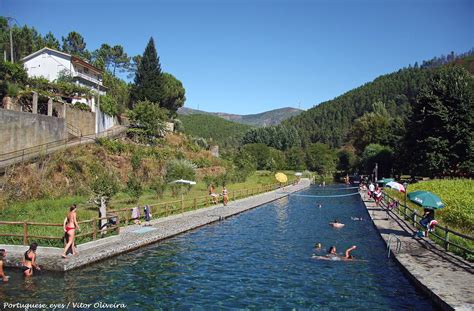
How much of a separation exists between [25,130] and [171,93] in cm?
4151

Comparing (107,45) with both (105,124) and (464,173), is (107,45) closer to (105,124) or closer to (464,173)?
(105,124)

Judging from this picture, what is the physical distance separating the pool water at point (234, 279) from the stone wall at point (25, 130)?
49.4ft

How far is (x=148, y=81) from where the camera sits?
201 ft

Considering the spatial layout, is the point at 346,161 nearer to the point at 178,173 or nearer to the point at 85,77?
the point at 85,77

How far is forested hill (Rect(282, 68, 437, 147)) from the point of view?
16238 centimetres

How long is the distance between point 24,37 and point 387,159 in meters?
63.9

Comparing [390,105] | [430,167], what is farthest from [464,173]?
[390,105]

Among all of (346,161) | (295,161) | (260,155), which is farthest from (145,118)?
(346,161)

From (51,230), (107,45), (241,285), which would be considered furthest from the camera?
(107,45)

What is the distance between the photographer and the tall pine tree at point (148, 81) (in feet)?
200

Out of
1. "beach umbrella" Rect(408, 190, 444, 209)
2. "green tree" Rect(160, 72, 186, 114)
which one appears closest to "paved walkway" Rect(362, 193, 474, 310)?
"beach umbrella" Rect(408, 190, 444, 209)

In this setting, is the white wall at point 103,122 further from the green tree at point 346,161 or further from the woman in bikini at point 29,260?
the green tree at point 346,161

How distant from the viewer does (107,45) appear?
86.5 m

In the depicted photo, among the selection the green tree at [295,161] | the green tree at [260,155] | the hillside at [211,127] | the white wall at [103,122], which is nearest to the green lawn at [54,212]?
the white wall at [103,122]
